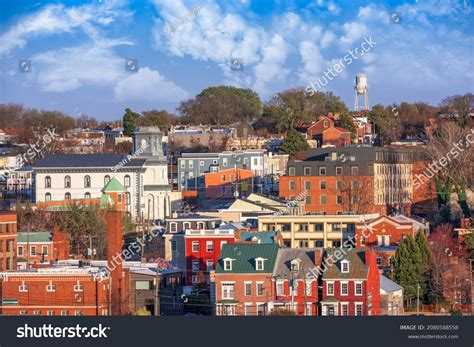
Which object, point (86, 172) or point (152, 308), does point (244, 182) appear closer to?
point (86, 172)

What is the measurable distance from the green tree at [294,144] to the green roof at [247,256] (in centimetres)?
2340

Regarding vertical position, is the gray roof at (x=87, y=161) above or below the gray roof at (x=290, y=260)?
above

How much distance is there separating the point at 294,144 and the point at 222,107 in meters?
14.8

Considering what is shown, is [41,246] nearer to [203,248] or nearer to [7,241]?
[7,241]

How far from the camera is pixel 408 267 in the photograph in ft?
98.7

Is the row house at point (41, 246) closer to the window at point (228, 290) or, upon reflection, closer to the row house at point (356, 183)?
the window at point (228, 290)

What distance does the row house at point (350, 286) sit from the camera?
27156 millimetres

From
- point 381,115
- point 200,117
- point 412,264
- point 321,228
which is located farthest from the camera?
point 200,117

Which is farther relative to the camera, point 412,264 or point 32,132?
point 32,132

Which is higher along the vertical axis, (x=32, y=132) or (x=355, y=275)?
(x=32, y=132)

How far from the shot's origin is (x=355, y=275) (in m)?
27.4

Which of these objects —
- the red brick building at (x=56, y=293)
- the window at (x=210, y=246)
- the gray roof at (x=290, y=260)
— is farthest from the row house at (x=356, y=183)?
the red brick building at (x=56, y=293)

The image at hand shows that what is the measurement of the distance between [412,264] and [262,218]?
21.6 ft
